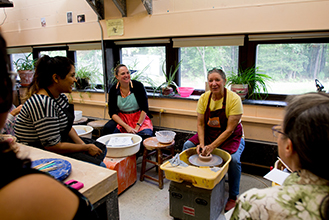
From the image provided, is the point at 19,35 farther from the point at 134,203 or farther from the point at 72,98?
the point at 134,203

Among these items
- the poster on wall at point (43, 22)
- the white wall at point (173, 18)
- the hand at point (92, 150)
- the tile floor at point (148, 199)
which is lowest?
the tile floor at point (148, 199)

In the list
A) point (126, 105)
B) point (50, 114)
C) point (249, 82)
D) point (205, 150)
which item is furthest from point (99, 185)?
point (249, 82)

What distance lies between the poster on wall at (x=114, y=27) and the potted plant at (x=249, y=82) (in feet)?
6.13

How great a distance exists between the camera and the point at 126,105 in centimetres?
334

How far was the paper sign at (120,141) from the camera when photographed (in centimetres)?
266

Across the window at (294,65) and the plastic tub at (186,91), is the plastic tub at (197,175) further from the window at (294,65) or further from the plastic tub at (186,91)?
the window at (294,65)

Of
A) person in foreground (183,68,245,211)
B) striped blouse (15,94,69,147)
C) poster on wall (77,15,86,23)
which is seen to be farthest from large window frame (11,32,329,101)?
striped blouse (15,94,69,147)

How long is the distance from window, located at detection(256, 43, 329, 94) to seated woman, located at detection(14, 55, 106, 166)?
233cm

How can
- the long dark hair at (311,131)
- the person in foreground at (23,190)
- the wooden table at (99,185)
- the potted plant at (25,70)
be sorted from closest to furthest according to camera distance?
the person in foreground at (23,190) < the long dark hair at (311,131) < the wooden table at (99,185) < the potted plant at (25,70)

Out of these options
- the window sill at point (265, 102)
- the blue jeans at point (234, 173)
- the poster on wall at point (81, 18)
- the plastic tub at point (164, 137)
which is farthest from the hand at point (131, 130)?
the poster on wall at point (81, 18)

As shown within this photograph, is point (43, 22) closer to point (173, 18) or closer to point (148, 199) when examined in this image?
point (173, 18)

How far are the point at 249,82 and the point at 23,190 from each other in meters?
2.88

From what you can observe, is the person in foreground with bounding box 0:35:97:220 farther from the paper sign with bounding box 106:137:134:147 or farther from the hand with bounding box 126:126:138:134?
the hand with bounding box 126:126:138:134

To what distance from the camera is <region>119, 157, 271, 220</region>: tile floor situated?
2277 millimetres
